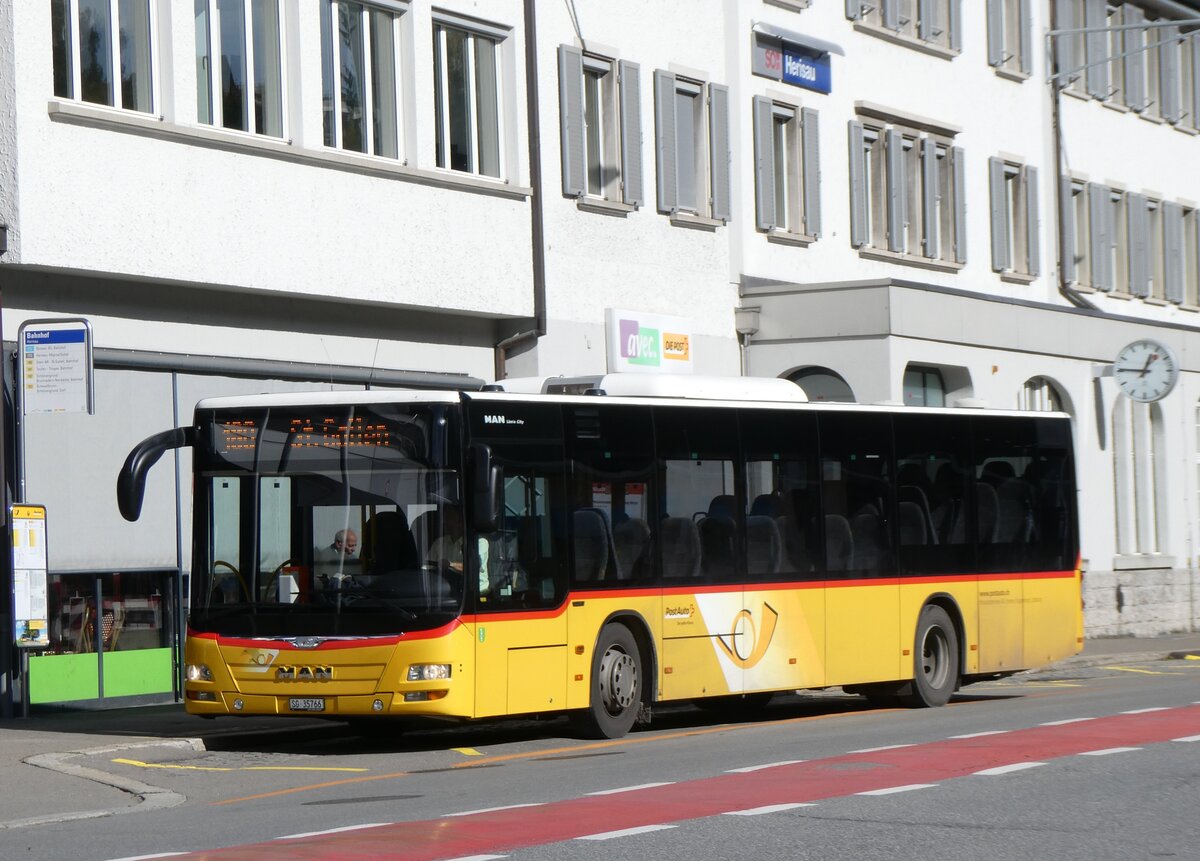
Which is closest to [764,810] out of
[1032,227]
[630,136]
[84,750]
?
[84,750]

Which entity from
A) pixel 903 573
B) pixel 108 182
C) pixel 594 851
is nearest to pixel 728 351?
pixel 903 573

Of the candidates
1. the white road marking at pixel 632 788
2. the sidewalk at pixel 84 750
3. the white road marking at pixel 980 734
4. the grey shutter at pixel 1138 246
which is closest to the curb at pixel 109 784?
the sidewalk at pixel 84 750

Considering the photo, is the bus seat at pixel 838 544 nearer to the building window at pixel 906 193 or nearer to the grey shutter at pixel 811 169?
the grey shutter at pixel 811 169

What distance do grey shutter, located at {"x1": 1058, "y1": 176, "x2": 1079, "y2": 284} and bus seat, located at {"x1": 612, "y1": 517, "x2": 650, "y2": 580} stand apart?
849 inches

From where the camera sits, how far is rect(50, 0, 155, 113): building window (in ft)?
61.5

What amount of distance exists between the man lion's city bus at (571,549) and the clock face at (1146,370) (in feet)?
33.1

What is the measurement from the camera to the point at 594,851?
9.34 metres

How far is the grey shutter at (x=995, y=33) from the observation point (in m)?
34.8

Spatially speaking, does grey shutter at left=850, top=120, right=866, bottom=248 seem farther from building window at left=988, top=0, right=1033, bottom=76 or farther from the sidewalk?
the sidewalk

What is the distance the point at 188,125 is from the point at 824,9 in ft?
43.0

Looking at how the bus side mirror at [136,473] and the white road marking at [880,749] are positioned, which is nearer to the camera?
the white road marking at [880,749]

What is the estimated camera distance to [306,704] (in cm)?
1500

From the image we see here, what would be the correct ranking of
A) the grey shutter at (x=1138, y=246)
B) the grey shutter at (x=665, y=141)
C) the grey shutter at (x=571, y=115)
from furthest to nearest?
1. the grey shutter at (x=1138, y=246)
2. the grey shutter at (x=665, y=141)
3. the grey shutter at (x=571, y=115)

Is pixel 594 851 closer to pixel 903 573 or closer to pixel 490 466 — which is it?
pixel 490 466
